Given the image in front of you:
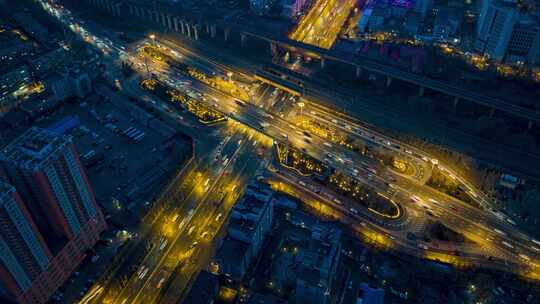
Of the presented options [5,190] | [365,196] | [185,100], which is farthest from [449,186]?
[5,190]

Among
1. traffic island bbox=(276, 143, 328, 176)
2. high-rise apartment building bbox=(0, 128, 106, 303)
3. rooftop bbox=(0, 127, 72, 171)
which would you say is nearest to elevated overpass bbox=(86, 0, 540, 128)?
traffic island bbox=(276, 143, 328, 176)

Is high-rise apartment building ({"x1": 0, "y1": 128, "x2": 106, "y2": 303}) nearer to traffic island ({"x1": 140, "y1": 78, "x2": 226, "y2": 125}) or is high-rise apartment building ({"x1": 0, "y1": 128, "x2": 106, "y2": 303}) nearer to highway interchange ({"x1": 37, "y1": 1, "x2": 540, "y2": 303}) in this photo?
highway interchange ({"x1": 37, "y1": 1, "x2": 540, "y2": 303})

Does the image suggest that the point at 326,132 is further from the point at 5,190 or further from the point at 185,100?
the point at 5,190

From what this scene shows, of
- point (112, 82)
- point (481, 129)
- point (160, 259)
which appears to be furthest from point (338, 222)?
point (112, 82)

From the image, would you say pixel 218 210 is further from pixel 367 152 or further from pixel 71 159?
pixel 367 152

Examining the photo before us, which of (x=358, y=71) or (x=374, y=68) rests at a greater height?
(x=374, y=68)

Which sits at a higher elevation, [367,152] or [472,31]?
[472,31]

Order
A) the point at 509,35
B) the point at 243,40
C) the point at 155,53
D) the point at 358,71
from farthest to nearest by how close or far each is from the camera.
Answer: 1. the point at 243,40
2. the point at 155,53
3. the point at 358,71
4. the point at 509,35
